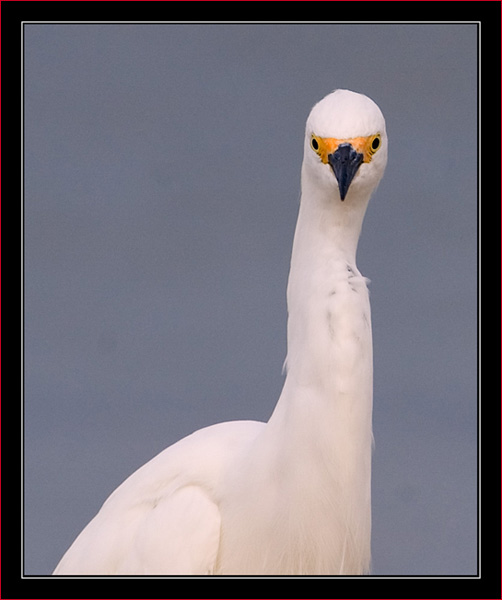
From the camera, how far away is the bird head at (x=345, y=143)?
3.35 metres

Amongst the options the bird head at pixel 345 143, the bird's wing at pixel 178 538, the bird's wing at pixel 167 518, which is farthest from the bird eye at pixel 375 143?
the bird's wing at pixel 178 538

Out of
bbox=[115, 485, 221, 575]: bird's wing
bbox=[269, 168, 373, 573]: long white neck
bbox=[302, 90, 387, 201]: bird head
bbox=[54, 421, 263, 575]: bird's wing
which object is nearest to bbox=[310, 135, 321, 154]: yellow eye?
bbox=[302, 90, 387, 201]: bird head

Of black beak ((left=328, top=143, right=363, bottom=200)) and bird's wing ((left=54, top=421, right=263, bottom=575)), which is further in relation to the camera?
bird's wing ((left=54, top=421, right=263, bottom=575))

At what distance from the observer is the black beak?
3.33 metres

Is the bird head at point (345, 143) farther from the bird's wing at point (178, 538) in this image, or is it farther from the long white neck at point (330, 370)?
the bird's wing at point (178, 538)

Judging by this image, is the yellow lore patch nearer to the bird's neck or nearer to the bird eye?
the bird eye

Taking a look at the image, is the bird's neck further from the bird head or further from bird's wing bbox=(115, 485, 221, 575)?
bird's wing bbox=(115, 485, 221, 575)

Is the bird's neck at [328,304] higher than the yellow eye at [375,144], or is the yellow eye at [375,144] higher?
the yellow eye at [375,144]

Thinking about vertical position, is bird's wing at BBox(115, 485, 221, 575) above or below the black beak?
below

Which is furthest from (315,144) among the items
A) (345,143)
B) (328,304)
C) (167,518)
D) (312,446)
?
(167,518)

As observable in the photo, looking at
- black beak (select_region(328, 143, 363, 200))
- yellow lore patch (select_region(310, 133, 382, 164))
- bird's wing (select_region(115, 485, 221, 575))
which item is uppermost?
yellow lore patch (select_region(310, 133, 382, 164))

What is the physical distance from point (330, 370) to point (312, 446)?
25cm

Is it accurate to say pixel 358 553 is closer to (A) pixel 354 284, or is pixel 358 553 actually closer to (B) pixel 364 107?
(A) pixel 354 284

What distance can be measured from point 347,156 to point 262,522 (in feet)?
3.61
